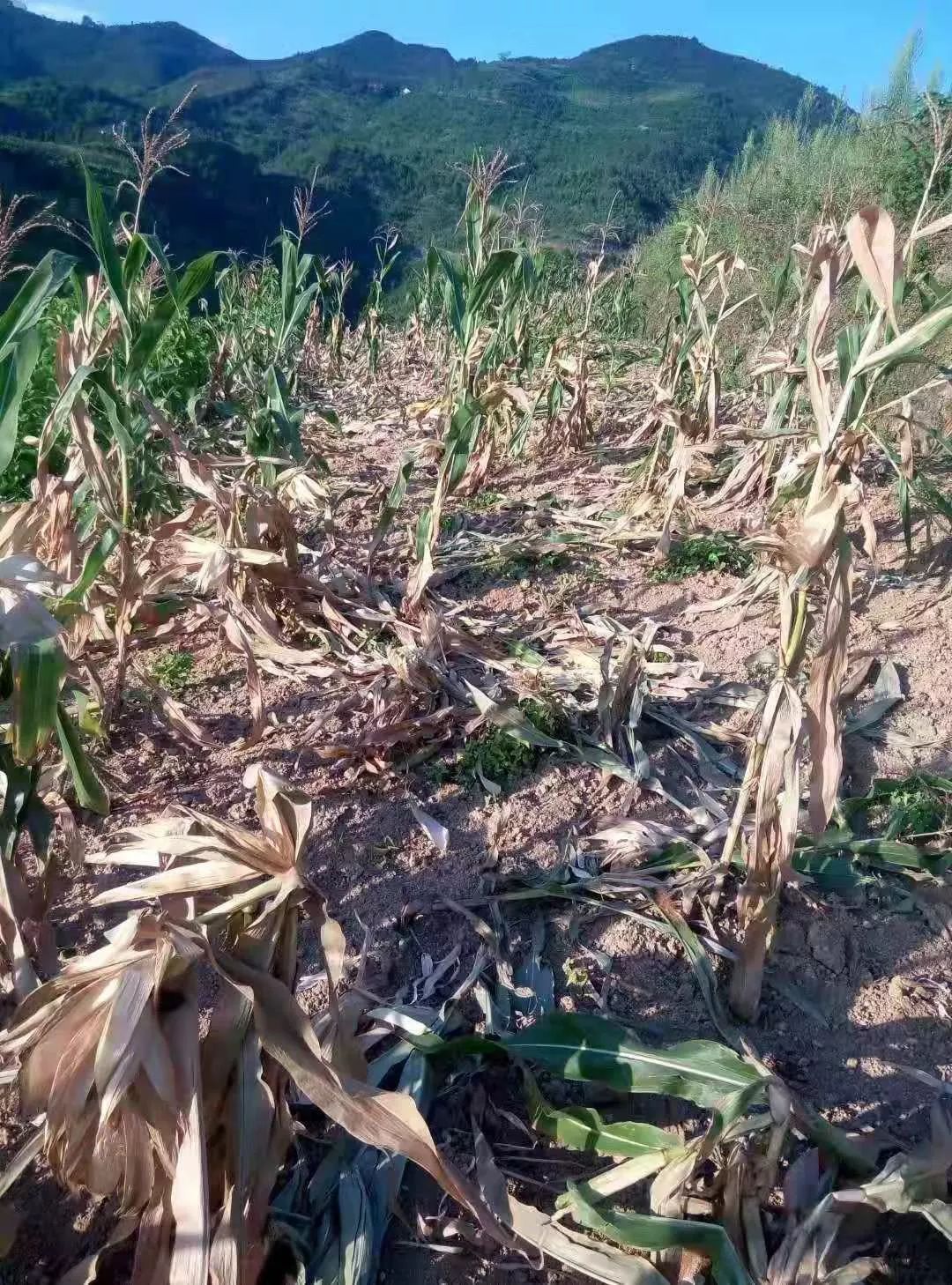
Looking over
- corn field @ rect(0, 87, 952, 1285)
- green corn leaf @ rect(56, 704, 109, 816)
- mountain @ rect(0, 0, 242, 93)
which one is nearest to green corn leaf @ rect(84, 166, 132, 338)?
corn field @ rect(0, 87, 952, 1285)

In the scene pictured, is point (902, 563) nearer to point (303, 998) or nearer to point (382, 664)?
point (382, 664)

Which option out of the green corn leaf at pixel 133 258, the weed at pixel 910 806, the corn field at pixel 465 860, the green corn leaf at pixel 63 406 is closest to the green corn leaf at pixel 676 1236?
the corn field at pixel 465 860

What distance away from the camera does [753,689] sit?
2.69m

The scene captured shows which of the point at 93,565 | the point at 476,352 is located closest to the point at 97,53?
the point at 476,352

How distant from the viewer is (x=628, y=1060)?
138 cm

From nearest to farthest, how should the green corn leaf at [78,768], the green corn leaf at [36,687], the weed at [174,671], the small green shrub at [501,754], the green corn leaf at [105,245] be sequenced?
the green corn leaf at [36,687] < the green corn leaf at [78,768] < the green corn leaf at [105,245] < the small green shrub at [501,754] < the weed at [174,671]

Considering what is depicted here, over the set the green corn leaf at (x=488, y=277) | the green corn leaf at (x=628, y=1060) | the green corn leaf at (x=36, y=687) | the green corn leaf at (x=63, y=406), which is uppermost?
the green corn leaf at (x=488, y=277)

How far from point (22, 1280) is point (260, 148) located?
2280 inches

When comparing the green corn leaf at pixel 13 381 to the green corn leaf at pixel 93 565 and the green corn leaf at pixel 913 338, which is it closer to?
the green corn leaf at pixel 93 565

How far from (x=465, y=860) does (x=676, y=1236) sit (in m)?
1.01

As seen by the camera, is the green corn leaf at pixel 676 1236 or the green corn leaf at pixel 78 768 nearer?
the green corn leaf at pixel 676 1236

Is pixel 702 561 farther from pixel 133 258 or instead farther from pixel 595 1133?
pixel 595 1133

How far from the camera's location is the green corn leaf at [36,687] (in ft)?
4.74

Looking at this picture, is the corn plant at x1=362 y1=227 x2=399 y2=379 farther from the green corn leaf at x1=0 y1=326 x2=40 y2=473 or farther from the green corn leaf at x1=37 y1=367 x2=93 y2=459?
the green corn leaf at x1=0 y1=326 x2=40 y2=473
